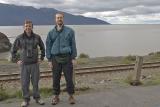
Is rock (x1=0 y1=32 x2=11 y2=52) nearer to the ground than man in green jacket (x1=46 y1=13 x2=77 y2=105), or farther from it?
nearer to the ground

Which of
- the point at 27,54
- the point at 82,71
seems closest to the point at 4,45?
the point at 82,71

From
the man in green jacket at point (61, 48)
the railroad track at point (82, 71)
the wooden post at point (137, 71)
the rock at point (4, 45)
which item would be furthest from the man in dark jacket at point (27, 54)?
the rock at point (4, 45)

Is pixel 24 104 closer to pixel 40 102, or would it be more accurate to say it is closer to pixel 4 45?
pixel 40 102

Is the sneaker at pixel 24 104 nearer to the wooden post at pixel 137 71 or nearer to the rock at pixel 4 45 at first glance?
the wooden post at pixel 137 71

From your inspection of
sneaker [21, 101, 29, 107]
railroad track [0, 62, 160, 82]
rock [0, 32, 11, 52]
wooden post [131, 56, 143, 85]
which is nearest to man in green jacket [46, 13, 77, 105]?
sneaker [21, 101, 29, 107]

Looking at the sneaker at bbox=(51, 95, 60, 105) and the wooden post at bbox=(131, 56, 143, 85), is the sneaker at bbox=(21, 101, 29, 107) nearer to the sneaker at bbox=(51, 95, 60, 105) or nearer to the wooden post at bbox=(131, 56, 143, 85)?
the sneaker at bbox=(51, 95, 60, 105)

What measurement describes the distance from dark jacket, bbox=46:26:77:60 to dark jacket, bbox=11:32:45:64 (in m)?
0.28

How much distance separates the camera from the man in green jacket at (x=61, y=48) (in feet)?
26.8

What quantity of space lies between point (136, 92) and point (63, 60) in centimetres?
254

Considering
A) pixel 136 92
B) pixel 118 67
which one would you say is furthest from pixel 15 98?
pixel 118 67

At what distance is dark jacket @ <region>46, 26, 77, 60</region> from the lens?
8156mm

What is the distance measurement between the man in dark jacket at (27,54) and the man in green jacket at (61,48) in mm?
228

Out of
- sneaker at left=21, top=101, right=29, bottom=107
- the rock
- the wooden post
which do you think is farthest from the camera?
the rock

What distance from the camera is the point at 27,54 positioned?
8141 mm
